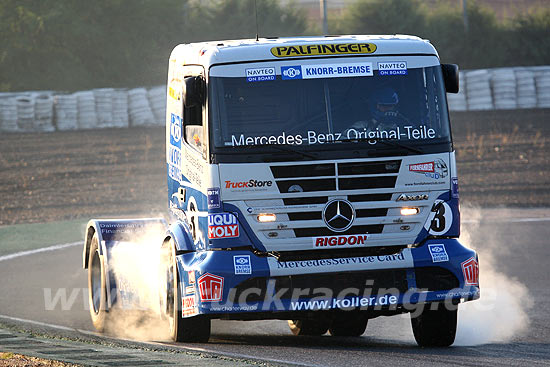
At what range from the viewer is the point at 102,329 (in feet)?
35.3

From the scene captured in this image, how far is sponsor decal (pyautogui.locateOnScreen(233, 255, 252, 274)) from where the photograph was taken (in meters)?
8.45

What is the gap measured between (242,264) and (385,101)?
6.01 feet

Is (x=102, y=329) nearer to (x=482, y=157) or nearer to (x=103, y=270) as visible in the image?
(x=103, y=270)

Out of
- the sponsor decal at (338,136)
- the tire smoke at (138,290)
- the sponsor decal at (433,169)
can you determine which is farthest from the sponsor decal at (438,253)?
the tire smoke at (138,290)

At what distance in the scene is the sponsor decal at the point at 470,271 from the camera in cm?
870

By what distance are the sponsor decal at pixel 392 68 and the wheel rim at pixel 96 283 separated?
4134 millimetres

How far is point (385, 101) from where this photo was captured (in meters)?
8.77

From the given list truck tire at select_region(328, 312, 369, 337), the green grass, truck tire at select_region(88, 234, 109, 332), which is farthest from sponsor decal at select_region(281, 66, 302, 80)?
the green grass

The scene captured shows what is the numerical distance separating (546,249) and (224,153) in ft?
27.4

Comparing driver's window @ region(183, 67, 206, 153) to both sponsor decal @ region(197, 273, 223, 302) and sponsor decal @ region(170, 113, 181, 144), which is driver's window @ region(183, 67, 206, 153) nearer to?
sponsor decal @ region(170, 113, 181, 144)

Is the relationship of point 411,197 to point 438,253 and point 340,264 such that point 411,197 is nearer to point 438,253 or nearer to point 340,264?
point 438,253

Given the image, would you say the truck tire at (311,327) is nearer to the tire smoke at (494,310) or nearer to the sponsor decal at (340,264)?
the tire smoke at (494,310)

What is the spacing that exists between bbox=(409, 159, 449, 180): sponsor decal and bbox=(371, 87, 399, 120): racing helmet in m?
0.51

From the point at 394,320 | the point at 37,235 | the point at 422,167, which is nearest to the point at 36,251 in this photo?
the point at 37,235
